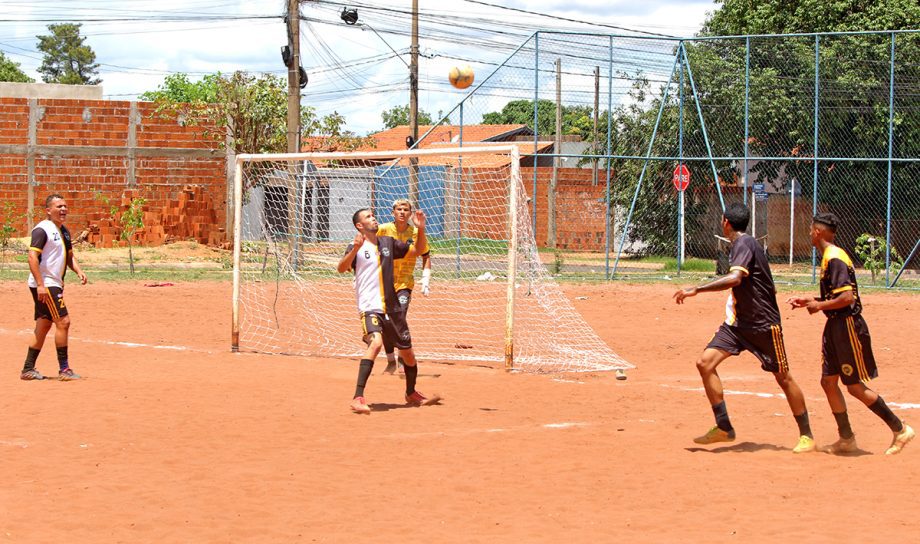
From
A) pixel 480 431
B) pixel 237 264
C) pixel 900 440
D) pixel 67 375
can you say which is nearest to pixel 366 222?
pixel 480 431

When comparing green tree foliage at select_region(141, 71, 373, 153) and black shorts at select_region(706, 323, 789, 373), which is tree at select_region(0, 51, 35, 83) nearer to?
green tree foliage at select_region(141, 71, 373, 153)

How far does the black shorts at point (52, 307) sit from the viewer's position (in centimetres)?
1120

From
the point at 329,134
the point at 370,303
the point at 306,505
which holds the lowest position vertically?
the point at 306,505

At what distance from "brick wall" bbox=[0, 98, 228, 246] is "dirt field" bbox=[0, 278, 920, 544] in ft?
63.5

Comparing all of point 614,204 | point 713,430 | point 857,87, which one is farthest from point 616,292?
point 713,430

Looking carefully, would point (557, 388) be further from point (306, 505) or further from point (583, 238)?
point (583, 238)

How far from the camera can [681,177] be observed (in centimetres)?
2412

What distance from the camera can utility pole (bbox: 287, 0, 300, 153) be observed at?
85.7ft

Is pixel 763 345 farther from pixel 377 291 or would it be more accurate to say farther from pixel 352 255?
pixel 352 255

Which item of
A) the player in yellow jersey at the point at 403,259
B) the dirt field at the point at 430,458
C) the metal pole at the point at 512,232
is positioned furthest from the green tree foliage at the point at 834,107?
the player in yellow jersey at the point at 403,259

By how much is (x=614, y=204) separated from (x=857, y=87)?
6.50 metres

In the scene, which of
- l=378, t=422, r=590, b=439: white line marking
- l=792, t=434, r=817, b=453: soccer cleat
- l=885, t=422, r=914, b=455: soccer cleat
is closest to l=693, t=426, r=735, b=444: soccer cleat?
l=792, t=434, r=817, b=453: soccer cleat

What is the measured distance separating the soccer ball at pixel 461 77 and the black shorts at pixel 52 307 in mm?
13195

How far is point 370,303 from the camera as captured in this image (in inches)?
395
